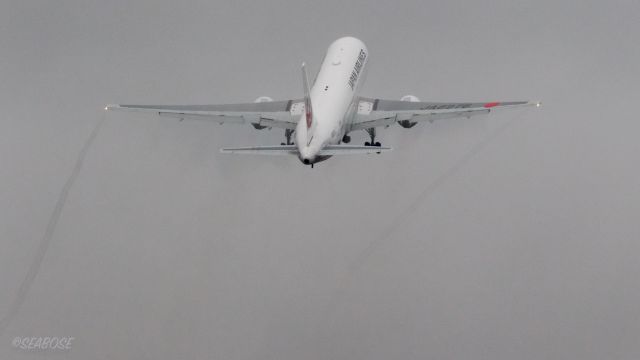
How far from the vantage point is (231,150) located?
174ft

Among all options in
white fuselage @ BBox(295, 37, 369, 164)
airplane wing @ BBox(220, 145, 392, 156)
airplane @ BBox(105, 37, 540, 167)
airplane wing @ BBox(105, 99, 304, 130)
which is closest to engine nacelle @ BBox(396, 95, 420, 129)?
airplane @ BBox(105, 37, 540, 167)

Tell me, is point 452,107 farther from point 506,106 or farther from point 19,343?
point 19,343

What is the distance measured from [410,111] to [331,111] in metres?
6.02

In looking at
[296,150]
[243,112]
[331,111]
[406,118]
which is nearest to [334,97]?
[331,111]

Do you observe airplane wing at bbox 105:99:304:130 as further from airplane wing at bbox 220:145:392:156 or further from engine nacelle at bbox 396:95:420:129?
airplane wing at bbox 220:145:392:156

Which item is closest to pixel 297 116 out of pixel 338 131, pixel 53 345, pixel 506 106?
pixel 338 131

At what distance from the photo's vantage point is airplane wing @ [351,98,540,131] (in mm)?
60375

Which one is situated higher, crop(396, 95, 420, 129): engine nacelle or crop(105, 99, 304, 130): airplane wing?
crop(396, 95, 420, 129): engine nacelle

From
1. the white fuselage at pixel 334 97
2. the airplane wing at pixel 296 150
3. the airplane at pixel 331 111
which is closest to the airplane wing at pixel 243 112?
the airplane at pixel 331 111

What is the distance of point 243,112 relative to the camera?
208 ft

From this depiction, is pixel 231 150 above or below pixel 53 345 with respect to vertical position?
above

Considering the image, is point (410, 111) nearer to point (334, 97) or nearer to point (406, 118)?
point (406, 118)

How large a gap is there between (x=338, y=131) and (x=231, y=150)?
34.7 feet

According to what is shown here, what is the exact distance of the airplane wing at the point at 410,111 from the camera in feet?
198
